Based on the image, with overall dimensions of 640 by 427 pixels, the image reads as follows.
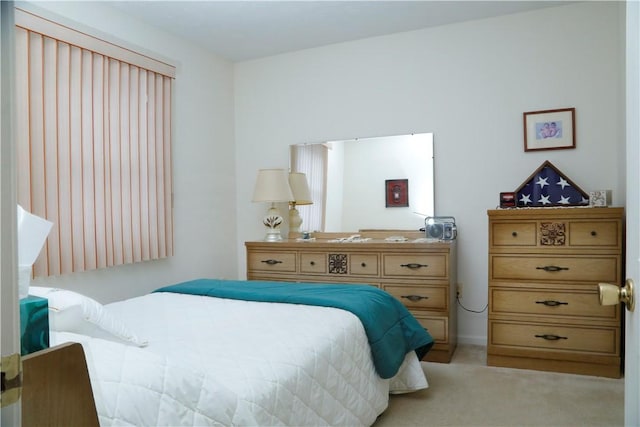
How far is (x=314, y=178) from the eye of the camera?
4023 millimetres

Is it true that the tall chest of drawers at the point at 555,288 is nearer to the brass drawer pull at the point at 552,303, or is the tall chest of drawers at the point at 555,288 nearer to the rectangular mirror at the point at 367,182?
the brass drawer pull at the point at 552,303

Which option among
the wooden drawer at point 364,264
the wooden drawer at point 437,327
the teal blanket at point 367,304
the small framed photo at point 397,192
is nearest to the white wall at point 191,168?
the teal blanket at point 367,304

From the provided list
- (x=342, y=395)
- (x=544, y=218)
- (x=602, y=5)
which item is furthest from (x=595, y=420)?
(x=602, y=5)

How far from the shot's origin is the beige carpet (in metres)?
2.24

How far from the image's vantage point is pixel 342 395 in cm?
179

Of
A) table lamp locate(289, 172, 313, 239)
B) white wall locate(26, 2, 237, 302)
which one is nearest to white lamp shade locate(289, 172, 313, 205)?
table lamp locate(289, 172, 313, 239)

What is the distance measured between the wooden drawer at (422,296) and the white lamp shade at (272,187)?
1147 mm

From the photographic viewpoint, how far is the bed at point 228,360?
111 centimetres

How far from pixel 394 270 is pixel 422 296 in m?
0.26

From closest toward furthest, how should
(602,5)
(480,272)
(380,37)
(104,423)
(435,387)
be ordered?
(104,423) < (435,387) < (602,5) < (480,272) < (380,37)

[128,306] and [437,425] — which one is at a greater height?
[128,306]

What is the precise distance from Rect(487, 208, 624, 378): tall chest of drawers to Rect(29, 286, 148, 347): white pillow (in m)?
2.34

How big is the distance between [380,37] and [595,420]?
9.94ft

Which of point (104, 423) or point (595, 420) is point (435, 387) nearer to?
point (595, 420)
